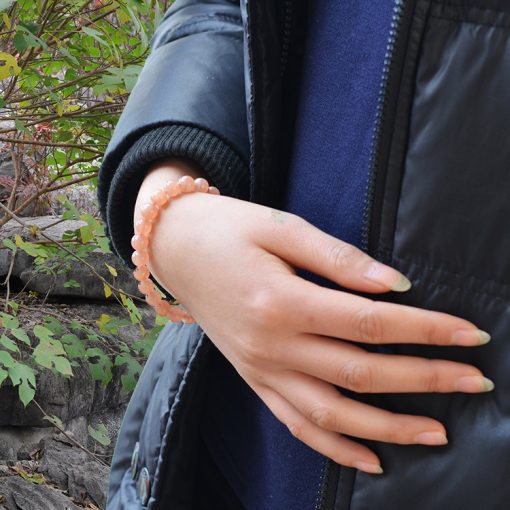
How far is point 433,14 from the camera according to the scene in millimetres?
555

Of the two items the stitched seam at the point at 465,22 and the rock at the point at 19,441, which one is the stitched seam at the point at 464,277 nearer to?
the stitched seam at the point at 465,22

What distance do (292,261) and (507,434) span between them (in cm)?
21

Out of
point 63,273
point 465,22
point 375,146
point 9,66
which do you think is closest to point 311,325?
point 375,146

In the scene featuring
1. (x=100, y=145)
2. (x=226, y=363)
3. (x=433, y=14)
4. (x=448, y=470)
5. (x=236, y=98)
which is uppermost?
(x=433, y=14)

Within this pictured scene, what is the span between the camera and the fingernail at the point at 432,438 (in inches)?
22.5

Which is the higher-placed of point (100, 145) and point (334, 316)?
point (334, 316)

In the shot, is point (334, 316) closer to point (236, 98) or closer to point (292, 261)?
point (292, 261)

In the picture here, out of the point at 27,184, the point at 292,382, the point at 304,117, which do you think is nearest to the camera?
the point at 292,382

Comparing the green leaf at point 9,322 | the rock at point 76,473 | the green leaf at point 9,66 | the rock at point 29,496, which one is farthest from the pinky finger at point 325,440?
the rock at point 76,473

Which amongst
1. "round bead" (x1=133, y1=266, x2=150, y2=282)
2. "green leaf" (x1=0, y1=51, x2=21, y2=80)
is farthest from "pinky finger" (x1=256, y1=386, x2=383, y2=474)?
"green leaf" (x1=0, y1=51, x2=21, y2=80)

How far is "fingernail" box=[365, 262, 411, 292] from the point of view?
58cm

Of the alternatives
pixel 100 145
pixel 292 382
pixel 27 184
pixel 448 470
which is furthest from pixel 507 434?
pixel 27 184

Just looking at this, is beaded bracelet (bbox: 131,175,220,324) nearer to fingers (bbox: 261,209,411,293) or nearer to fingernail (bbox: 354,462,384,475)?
fingers (bbox: 261,209,411,293)

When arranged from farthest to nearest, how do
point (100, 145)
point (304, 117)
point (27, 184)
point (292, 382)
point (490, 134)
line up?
point (27, 184) < point (100, 145) < point (304, 117) < point (292, 382) < point (490, 134)
